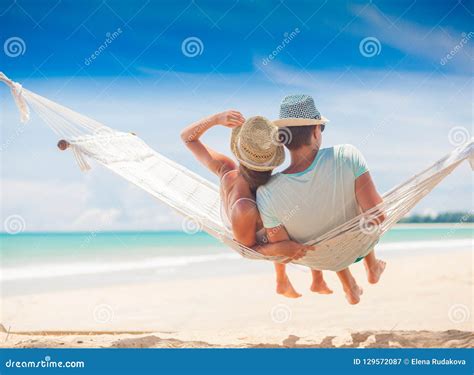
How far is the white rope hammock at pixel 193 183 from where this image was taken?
203 cm

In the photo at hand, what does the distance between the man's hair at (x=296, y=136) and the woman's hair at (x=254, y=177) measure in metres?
0.13

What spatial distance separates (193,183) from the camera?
2623 millimetres

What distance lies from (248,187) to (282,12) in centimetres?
458

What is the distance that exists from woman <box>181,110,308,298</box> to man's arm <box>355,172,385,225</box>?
0.80 ft

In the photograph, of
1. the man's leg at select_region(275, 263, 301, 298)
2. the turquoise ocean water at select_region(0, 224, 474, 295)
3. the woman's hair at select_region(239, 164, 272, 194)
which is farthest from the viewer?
the turquoise ocean water at select_region(0, 224, 474, 295)

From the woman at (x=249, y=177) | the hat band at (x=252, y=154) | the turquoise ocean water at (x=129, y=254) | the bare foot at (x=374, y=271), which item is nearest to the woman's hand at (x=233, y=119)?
the woman at (x=249, y=177)

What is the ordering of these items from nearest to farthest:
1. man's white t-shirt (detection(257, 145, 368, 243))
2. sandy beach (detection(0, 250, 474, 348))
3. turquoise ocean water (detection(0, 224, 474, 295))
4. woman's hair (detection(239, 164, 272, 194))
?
man's white t-shirt (detection(257, 145, 368, 243)) < woman's hair (detection(239, 164, 272, 194)) < sandy beach (detection(0, 250, 474, 348)) < turquoise ocean water (detection(0, 224, 474, 295))

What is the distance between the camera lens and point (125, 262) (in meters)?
7.82

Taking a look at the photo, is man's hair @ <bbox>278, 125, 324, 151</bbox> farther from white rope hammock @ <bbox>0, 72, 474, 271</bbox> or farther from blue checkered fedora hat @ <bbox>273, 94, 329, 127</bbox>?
white rope hammock @ <bbox>0, 72, 474, 271</bbox>

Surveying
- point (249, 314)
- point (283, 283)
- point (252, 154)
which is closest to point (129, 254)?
point (249, 314)

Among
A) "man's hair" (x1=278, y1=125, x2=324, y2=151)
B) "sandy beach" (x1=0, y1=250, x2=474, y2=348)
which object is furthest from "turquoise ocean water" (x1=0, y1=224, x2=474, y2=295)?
"man's hair" (x1=278, y1=125, x2=324, y2=151)

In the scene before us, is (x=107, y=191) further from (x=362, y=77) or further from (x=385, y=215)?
(x=385, y=215)

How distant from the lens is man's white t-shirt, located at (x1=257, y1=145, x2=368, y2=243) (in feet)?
6.37

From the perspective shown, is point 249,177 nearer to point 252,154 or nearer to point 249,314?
point 252,154
